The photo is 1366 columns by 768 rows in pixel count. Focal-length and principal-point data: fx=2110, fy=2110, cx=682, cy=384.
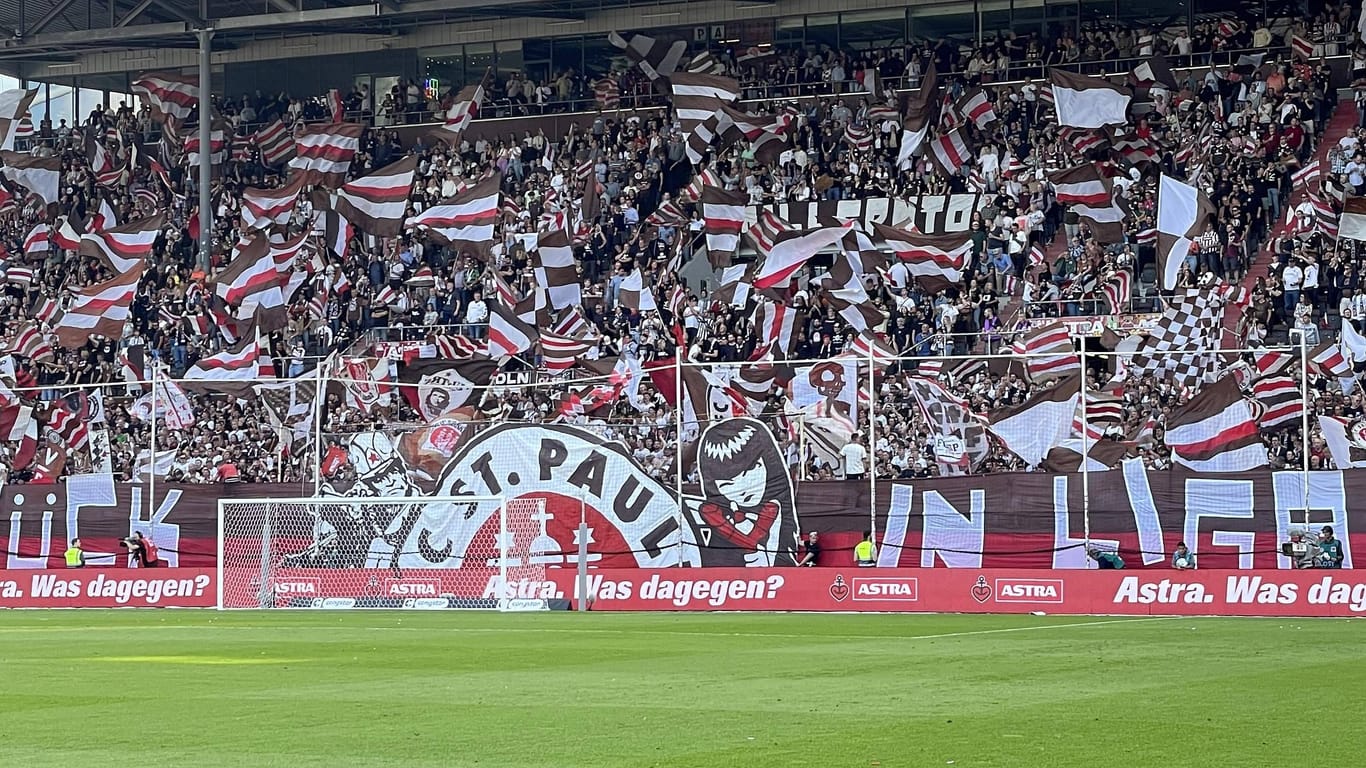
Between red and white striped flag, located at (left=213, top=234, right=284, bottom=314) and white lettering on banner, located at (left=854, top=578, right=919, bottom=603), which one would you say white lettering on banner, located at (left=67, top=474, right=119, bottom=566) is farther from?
white lettering on banner, located at (left=854, top=578, right=919, bottom=603)

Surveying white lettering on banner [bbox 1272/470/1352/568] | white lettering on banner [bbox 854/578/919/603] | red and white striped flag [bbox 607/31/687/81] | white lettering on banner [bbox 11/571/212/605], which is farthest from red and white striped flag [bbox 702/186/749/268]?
white lettering on banner [bbox 1272/470/1352/568]

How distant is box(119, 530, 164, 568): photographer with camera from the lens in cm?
4119

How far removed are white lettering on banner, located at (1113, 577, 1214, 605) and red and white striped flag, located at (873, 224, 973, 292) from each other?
46.5 ft

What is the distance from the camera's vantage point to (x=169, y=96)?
2405 inches

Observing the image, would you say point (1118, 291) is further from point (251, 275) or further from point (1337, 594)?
point (251, 275)

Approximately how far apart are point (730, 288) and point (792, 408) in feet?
34.3

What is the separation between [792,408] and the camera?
3747cm

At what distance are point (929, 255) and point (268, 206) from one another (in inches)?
755

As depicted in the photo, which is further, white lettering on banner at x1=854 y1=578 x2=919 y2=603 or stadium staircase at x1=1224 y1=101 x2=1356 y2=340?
stadium staircase at x1=1224 y1=101 x2=1356 y2=340

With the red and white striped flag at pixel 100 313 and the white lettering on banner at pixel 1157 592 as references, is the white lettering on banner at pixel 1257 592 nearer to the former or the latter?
the white lettering on banner at pixel 1157 592

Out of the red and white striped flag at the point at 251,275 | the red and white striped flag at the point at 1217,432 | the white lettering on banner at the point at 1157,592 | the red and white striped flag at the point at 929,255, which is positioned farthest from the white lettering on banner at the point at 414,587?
the red and white striped flag at the point at 251,275

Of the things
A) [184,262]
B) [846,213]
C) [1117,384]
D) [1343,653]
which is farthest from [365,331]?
[1343,653]

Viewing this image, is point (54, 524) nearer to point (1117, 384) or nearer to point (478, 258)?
point (478, 258)

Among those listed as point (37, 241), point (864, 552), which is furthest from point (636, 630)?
point (37, 241)
